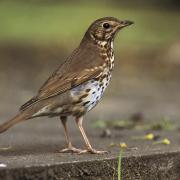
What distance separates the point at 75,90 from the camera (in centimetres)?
703

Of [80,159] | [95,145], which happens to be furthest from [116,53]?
[80,159]

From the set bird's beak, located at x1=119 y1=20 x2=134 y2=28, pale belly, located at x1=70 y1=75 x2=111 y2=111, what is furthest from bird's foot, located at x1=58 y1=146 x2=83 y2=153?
bird's beak, located at x1=119 y1=20 x2=134 y2=28

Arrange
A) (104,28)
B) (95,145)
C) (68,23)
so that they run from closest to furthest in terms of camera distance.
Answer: (95,145) < (104,28) < (68,23)

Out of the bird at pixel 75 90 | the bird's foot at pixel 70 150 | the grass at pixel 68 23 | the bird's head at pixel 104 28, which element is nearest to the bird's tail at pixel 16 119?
the bird at pixel 75 90

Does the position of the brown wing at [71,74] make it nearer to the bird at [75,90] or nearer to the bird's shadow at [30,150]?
the bird at [75,90]

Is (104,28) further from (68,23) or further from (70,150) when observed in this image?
(68,23)

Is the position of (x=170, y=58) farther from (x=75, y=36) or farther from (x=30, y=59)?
(x=75, y=36)

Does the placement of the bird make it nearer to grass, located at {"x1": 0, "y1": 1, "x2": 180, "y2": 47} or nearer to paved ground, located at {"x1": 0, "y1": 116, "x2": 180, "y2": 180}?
paved ground, located at {"x1": 0, "y1": 116, "x2": 180, "y2": 180}

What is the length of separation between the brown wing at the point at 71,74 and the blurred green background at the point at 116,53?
3.15 meters

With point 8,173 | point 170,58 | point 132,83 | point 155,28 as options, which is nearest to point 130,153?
point 8,173

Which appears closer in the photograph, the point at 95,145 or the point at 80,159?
the point at 80,159

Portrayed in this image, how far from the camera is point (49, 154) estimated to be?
21.4 ft

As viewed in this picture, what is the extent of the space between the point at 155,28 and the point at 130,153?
21.2m

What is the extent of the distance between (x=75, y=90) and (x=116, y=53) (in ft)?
45.6
